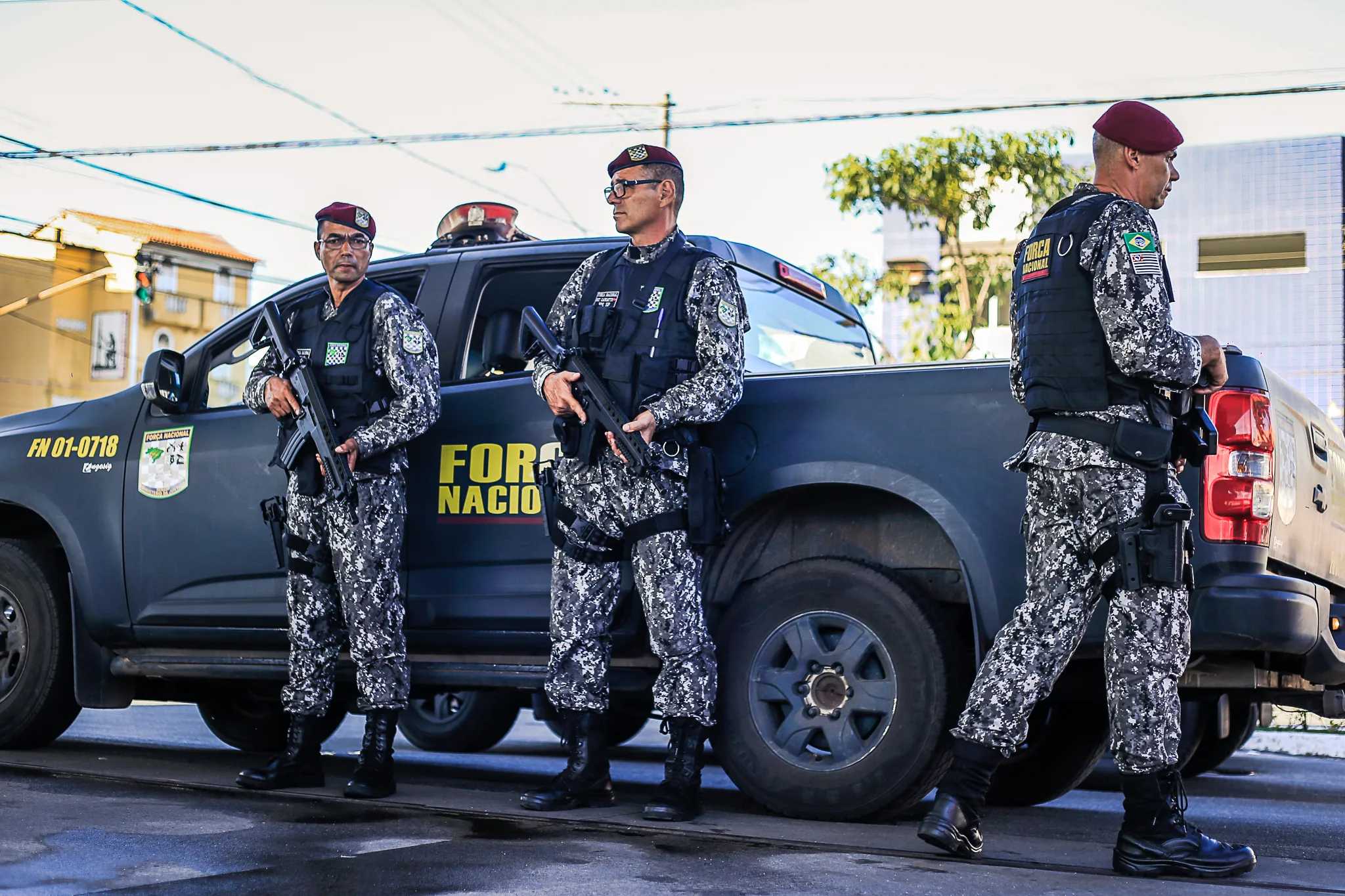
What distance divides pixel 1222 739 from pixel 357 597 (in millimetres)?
3670

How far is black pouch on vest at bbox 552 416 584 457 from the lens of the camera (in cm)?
436

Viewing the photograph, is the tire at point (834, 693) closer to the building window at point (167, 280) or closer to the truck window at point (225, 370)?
the truck window at point (225, 370)

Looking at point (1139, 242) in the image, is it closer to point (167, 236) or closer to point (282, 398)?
point (282, 398)

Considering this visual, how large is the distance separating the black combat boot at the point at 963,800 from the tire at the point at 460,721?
358cm

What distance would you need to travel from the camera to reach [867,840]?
3.90 m

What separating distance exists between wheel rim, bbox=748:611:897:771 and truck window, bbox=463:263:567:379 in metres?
1.54

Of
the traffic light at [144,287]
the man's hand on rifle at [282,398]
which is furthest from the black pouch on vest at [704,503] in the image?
the traffic light at [144,287]

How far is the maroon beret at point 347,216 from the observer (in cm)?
498

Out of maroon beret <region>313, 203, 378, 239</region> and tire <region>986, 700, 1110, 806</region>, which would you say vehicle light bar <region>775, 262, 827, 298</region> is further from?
tire <region>986, 700, 1110, 806</region>

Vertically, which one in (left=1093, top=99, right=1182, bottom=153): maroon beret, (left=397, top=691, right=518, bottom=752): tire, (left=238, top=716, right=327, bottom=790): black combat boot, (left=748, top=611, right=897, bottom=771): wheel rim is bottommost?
(left=397, top=691, right=518, bottom=752): tire

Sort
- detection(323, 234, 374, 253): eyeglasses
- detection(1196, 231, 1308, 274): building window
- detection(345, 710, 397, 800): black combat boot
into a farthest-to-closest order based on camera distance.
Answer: detection(1196, 231, 1308, 274): building window → detection(323, 234, 374, 253): eyeglasses → detection(345, 710, 397, 800): black combat boot

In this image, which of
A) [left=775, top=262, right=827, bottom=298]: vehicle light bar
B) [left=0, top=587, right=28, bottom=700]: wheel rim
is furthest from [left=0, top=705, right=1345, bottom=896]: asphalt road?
[left=775, top=262, right=827, bottom=298]: vehicle light bar

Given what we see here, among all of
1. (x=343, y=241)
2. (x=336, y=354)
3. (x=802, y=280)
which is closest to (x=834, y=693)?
(x=802, y=280)

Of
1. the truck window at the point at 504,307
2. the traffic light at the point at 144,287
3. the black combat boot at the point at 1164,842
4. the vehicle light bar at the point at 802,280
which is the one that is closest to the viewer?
the black combat boot at the point at 1164,842
